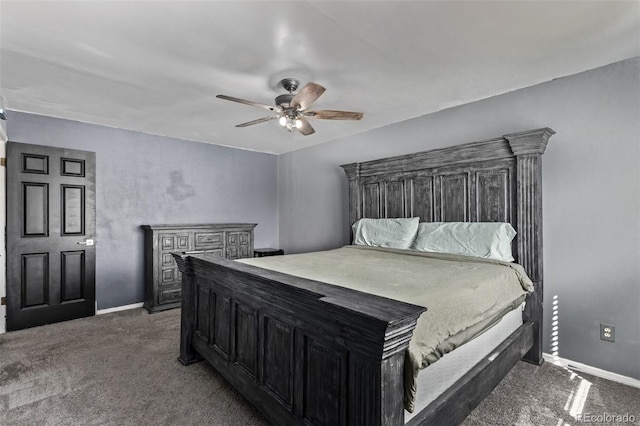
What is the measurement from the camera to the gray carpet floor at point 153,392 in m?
1.90

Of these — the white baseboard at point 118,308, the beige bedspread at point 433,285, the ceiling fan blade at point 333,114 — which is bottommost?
the white baseboard at point 118,308

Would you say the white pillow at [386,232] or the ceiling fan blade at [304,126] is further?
the white pillow at [386,232]

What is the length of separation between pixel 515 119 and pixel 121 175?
4.60 meters

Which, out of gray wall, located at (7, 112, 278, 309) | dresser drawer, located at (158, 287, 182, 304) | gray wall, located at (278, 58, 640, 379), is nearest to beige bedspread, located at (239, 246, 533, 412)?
gray wall, located at (278, 58, 640, 379)

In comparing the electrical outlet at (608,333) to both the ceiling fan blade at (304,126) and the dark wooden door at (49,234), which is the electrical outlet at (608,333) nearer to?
the ceiling fan blade at (304,126)

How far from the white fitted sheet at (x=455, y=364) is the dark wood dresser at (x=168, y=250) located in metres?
3.56

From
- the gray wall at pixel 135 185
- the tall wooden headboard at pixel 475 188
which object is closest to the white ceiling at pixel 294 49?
the gray wall at pixel 135 185

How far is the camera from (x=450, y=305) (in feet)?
5.29

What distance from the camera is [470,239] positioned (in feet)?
9.42

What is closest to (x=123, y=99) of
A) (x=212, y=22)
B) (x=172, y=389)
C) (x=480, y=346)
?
(x=212, y=22)

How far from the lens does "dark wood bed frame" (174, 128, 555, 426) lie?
1.17 metres

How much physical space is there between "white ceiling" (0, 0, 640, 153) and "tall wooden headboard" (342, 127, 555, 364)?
24.0 inches

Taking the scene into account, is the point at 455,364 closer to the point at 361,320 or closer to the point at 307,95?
the point at 361,320

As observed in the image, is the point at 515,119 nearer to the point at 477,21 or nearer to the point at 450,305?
the point at 477,21
